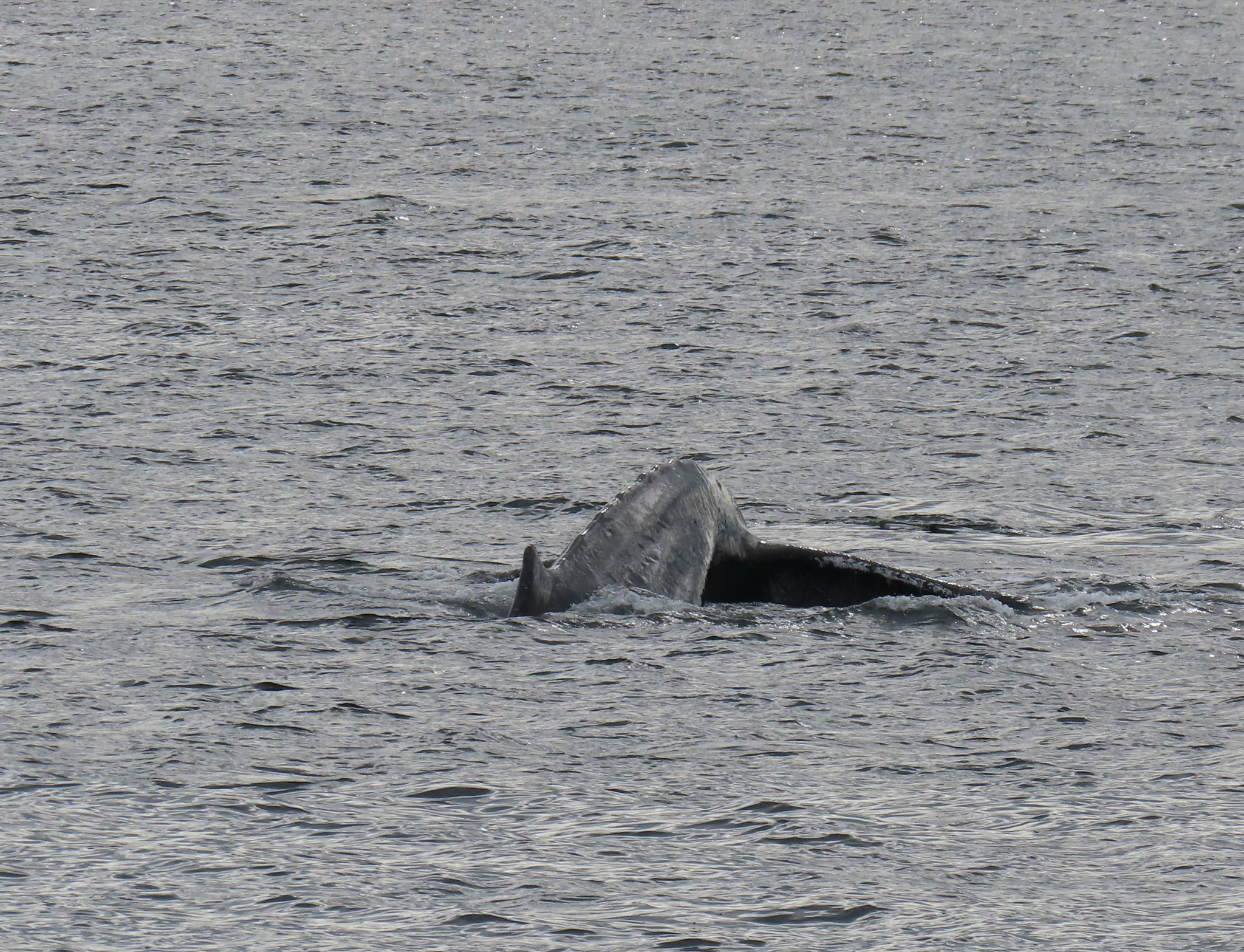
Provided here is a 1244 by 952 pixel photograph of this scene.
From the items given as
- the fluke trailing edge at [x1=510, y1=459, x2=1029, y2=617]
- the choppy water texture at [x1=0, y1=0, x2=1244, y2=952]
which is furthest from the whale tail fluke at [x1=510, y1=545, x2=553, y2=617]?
the choppy water texture at [x1=0, y1=0, x2=1244, y2=952]

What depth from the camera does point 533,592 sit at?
10.6 metres

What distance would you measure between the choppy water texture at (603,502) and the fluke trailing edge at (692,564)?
185 millimetres

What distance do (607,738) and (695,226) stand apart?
44.5 feet

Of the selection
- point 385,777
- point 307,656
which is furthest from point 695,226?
point 385,777

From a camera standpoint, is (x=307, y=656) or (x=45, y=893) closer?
(x=45, y=893)

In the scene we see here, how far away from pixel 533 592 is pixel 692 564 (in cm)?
96

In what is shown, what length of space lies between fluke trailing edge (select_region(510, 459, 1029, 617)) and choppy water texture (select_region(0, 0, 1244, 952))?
0.61 feet

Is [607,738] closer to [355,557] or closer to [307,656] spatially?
[307,656]

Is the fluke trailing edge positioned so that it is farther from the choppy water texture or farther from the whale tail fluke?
the choppy water texture

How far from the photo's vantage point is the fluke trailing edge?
427 inches

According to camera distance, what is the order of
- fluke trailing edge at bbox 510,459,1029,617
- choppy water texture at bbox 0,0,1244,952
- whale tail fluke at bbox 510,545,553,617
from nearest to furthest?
choppy water texture at bbox 0,0,1244,952 → whale tail fluke at bbox 510,545,553,617 → fluke trailing edge at bbox 510,459,1029,617

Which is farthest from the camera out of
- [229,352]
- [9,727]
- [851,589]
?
[229,352]

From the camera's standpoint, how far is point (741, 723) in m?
9.19

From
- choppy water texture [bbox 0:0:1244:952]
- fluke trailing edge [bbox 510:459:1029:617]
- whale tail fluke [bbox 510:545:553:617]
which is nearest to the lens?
choppy water texture [bbox 0:0:1244:952]
